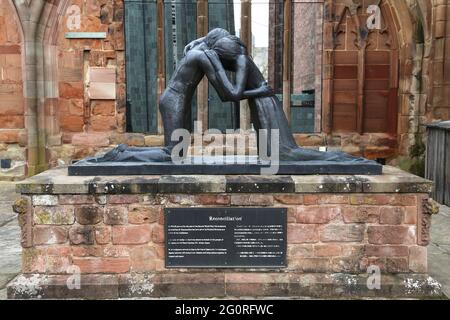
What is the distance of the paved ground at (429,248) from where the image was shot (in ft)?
14.3

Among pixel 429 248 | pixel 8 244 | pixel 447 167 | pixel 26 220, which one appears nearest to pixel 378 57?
pixel 447 167

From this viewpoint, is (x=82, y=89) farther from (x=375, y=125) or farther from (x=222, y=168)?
(x=222, y=168)

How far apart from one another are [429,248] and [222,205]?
254cm

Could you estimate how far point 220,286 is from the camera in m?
3.92

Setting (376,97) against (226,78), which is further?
(376,97)

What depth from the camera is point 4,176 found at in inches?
346

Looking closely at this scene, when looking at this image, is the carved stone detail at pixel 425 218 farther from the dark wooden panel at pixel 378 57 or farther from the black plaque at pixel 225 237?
the dark wooden panel at pixel 378 57

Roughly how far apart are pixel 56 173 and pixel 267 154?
184 cm

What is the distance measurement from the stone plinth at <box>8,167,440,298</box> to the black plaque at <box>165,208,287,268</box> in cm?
6

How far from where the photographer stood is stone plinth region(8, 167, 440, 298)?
3.91m

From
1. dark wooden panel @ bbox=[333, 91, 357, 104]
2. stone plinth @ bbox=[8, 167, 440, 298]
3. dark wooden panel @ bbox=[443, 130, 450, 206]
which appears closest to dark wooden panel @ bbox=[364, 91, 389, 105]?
dark wooden panel @ bbox=[333, 91, 357, 104]

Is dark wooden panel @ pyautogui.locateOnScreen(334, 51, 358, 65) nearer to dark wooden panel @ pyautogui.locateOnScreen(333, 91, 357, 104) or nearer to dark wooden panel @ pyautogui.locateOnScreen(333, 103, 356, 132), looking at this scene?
dark wooden panel @ pyautogui.locateOnScreen(333, 91, 357, 104)

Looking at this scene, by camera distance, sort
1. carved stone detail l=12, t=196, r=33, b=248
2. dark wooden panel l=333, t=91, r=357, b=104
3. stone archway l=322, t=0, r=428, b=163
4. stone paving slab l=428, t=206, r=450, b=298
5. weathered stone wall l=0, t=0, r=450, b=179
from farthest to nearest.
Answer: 1. dark wooden panel l=333, t=91, r=357, b=104
2. stone archway l=322, t=0, r=428, b=163
3. weathered stone wall l=0, t=0, r=450, b=179
4. stone paving slab l=428, t=206, r=450, b=298
5. carved stone detail l=12, t=196, r=33, b=248

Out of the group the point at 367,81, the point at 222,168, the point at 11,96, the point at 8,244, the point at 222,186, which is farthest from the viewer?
the point at 367,81
